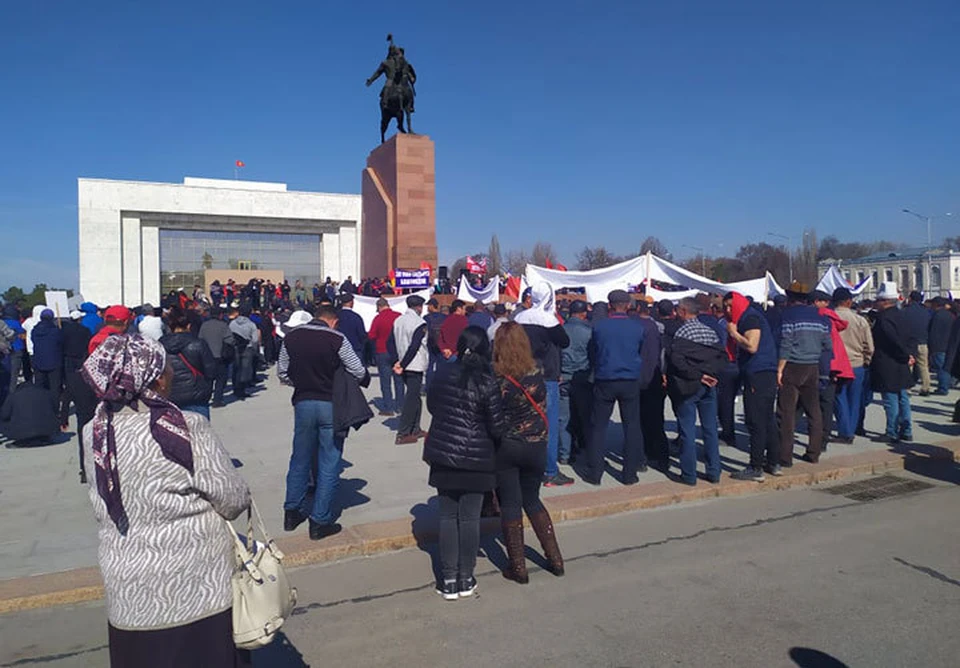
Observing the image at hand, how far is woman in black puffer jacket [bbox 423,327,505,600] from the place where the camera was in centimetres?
A: 441

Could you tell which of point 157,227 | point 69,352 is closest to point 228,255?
point 157,227

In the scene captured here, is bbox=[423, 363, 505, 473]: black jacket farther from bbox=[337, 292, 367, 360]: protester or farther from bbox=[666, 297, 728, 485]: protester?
bbox=[337, 292, 367, 360]: protester

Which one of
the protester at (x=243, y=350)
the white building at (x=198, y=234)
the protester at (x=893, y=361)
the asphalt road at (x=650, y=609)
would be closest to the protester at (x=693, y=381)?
the asphalt road at (x=650, y=609)

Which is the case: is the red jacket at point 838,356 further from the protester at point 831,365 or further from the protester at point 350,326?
the protester at point 350,326

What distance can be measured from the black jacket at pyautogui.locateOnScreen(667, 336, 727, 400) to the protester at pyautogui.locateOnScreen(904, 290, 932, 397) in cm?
381

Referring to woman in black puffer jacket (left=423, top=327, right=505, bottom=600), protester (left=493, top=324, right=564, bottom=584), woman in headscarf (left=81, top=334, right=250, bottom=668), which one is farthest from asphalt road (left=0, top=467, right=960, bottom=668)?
woman in headscarf (left=81, top=334, right=250, bottom=668)

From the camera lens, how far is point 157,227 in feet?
133

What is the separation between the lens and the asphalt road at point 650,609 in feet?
12.8

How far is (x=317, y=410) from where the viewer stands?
219 inches

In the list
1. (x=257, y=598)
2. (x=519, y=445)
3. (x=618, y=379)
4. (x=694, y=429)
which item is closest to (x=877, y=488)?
(x=694, y=429)

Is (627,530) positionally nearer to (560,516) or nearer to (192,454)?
(560,516)

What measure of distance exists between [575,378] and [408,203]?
14.7 metres

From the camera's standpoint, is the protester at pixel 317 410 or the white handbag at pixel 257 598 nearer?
the white handbag at pixel 257 598

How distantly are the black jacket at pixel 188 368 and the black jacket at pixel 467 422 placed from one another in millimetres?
2844
